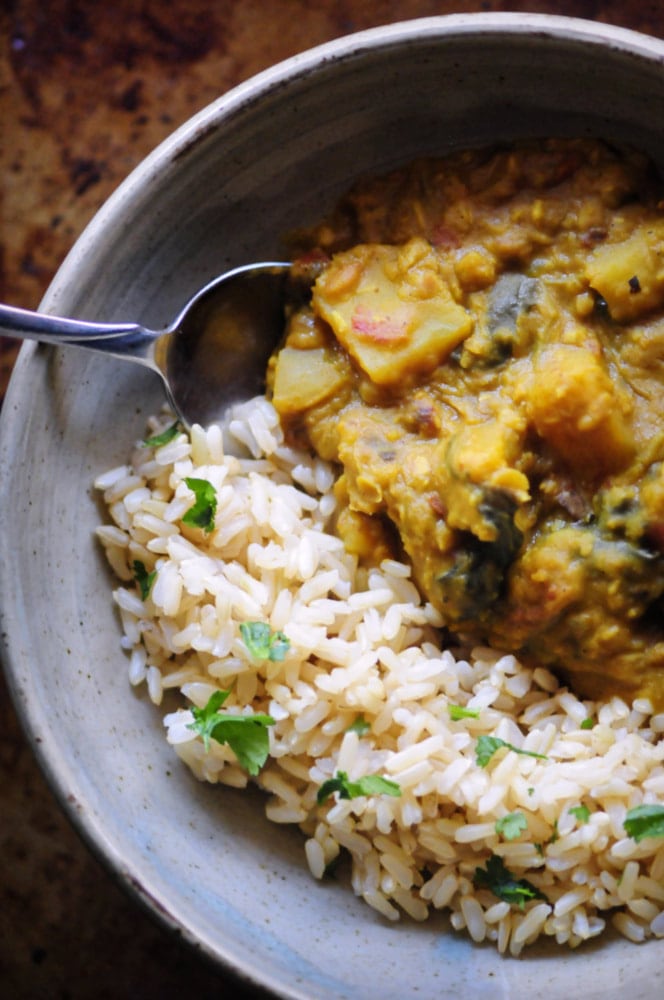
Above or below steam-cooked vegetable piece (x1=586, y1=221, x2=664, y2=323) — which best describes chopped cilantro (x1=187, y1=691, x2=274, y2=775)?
below

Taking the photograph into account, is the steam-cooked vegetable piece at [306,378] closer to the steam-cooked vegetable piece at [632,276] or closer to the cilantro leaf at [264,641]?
the cilantro leaf at [264,641]

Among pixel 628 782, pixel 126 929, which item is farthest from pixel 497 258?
pixel 126 929

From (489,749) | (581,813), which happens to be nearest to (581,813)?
(581,813)

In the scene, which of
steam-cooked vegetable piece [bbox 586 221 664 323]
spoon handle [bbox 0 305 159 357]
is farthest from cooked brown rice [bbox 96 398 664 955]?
steam-cooked vegetable piece [bbox 586 221 664 323]

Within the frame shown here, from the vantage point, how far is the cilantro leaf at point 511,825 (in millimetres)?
2580

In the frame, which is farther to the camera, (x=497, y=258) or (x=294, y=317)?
(x=294, y=317)

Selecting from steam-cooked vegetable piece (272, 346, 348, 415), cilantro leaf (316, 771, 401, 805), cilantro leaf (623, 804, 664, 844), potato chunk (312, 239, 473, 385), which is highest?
potato chunk (312, 239, 473, 385)

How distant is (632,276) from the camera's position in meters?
2.60

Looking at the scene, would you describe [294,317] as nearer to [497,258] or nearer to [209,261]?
[209,261]

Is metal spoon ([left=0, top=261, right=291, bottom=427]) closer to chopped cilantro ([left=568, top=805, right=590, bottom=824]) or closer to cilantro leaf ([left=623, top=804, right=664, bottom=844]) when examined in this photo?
chopped cilantro ([left=568, top=805, right=590, bottom=824])

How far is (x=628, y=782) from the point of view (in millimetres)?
2635

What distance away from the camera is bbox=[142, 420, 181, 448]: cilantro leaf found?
9.75 ft

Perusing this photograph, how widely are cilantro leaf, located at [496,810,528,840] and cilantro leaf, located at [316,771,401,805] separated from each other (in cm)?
27

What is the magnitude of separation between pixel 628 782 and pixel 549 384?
1.04 metres
